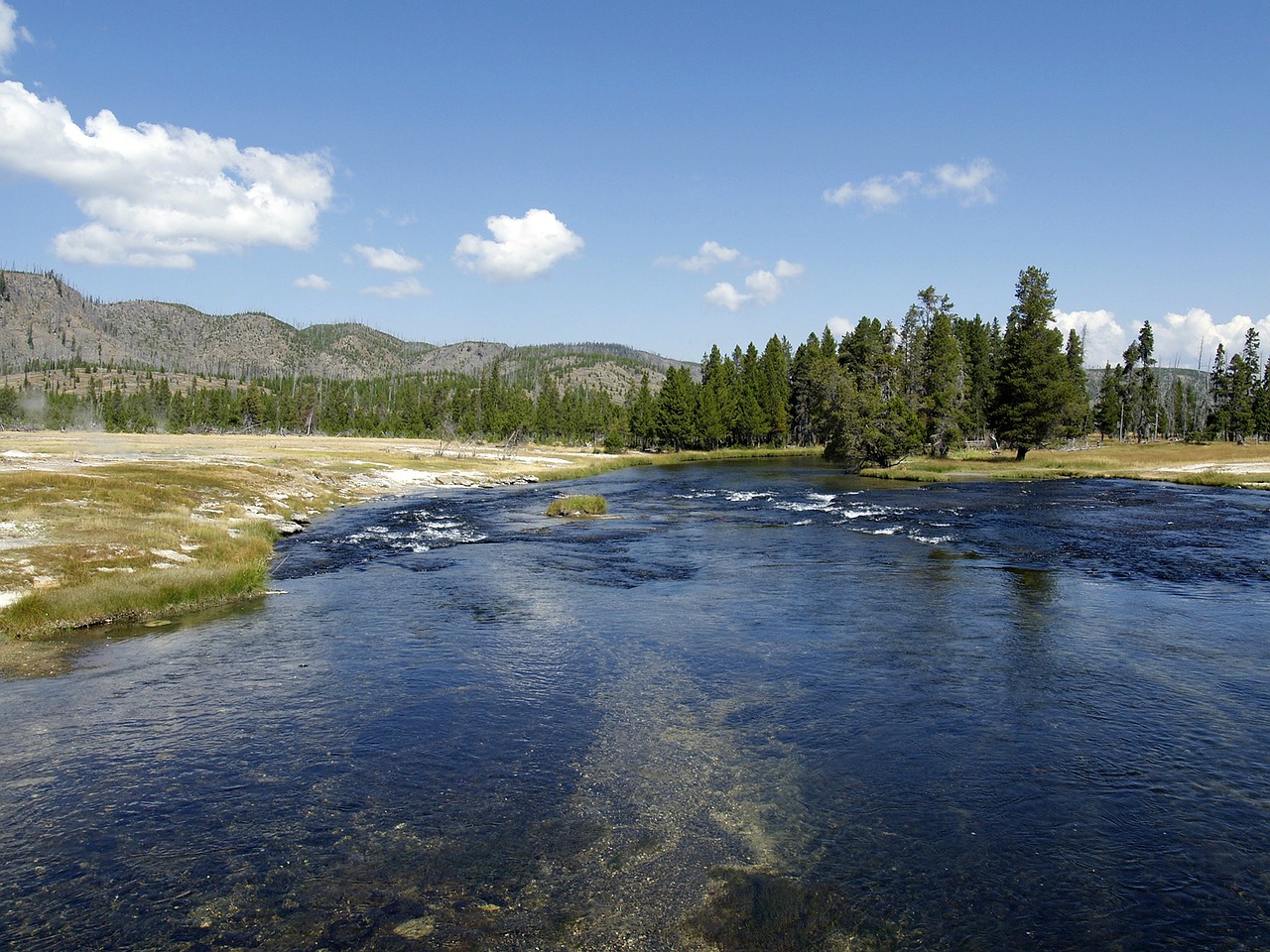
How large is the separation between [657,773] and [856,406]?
76.1m

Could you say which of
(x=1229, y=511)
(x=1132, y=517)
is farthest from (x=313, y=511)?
(x=1229, y=511)

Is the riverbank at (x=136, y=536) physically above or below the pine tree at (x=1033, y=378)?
below

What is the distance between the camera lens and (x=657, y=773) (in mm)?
12180

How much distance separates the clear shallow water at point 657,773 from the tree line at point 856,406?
6299cm

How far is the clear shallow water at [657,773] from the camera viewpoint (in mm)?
8656

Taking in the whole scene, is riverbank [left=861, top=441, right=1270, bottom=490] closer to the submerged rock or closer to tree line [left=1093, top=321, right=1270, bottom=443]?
tree line [left=1093, top=321, right=1270, bottom=443]

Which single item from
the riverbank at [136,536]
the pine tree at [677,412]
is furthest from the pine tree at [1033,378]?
the riverbank at [136,536]

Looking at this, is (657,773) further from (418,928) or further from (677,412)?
(677,412)

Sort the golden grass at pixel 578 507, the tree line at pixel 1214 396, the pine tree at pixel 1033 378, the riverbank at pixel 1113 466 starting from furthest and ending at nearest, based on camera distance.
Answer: the tree line at pixel 1214 396 < the pine tree at pixel 1033 378 < the riverbank at pixel 1113 466 < the golden grass at pixel 578 507

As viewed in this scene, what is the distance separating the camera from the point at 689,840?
10133 mm

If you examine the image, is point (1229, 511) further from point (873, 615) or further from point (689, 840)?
point (689, 840)

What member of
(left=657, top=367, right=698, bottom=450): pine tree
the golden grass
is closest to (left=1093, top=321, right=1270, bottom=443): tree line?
(left=657, top=367, right=698, bottom=450): pine tree

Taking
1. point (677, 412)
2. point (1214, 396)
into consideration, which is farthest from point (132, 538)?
point (1214, 396)

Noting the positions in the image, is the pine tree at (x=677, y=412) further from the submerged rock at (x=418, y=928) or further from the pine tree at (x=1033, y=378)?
the submerged rock at (x=418, y=928)
